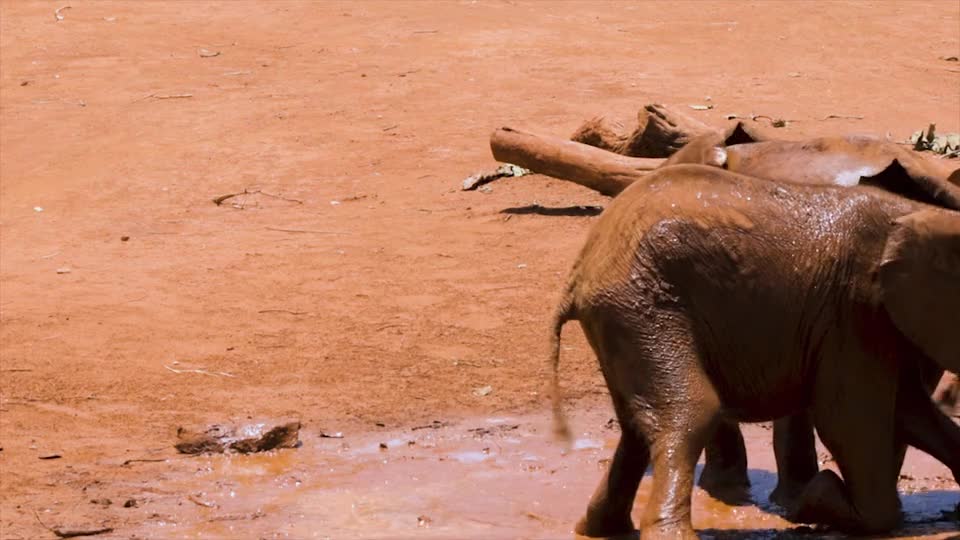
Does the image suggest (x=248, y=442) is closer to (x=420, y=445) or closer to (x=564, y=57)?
(x=420, y=445)

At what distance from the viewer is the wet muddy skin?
22.9ft

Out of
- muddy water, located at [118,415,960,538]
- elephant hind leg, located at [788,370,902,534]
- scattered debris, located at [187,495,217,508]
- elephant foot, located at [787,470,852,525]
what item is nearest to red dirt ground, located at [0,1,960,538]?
muddy water, located at [118,415,960,538]

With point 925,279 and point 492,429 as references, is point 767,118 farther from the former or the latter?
point 925,279

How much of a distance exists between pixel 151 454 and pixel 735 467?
2.65 metres

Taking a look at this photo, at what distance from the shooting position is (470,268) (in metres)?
10.8

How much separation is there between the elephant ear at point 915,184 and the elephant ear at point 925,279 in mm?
172

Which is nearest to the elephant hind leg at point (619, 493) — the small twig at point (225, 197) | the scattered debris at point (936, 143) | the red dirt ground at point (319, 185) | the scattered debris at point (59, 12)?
the red dirt ground at point (319, 185)

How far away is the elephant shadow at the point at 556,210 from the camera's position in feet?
38.3

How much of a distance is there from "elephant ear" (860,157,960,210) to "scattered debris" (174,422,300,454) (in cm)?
297

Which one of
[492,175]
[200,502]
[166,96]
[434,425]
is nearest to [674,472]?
[200,502]

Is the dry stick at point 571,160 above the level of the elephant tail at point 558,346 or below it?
below

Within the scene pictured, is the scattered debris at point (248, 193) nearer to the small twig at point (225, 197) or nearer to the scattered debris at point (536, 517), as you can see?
the small twig at point (225, 197)

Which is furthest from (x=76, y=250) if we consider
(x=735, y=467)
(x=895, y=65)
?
(x=895, y=65)

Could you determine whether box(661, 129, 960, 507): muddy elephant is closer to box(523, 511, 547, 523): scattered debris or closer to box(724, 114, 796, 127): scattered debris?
box(523, 511, 547, 523): scattered debris
